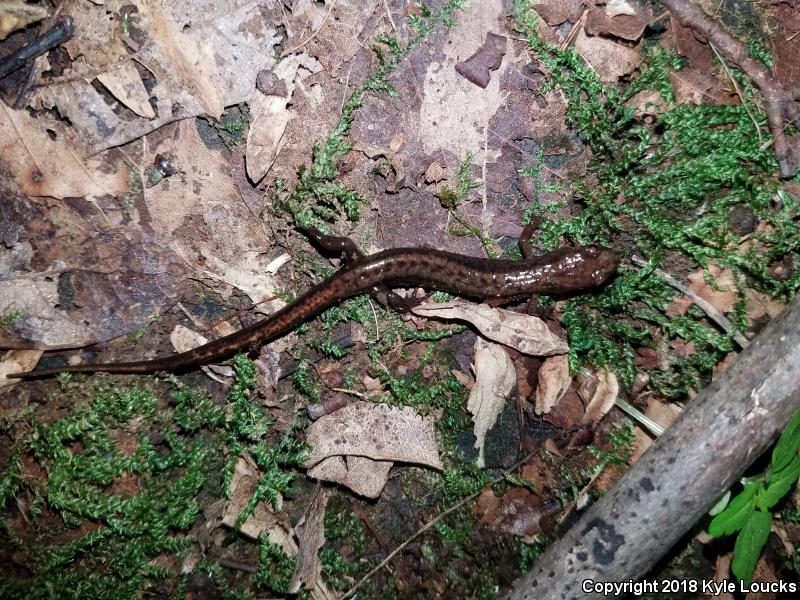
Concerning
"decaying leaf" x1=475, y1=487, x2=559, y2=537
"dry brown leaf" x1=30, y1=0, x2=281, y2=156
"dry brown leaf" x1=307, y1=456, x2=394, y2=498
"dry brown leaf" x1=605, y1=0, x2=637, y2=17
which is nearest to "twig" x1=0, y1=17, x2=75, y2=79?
Answer: "dry brown leaf" x1=30, y1=0, x2=281, y2=156

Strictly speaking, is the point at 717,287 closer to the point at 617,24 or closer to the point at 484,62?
the point at 617,24

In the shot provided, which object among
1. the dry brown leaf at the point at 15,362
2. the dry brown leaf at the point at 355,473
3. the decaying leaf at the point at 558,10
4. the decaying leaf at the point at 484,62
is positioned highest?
the decaying leaf at the point at 558,10

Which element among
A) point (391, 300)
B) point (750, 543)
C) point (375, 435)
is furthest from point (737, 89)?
point (375, 435)

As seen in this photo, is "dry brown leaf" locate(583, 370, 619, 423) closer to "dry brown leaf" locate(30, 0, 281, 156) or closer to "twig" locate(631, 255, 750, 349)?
"twig" locate(631, 255, 750, 349)

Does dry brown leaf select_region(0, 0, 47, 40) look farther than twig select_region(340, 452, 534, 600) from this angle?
No

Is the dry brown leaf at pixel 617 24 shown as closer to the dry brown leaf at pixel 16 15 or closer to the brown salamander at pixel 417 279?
the brown salamander at pixel 417 279

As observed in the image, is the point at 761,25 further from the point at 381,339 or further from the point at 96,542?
the point at 96,542

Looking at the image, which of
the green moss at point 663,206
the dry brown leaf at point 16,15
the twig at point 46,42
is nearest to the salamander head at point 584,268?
the green moss at point 663,206
